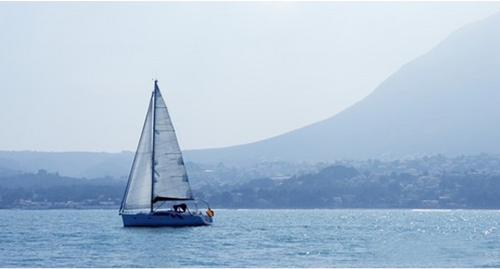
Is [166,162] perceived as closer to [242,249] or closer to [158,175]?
[158,175]

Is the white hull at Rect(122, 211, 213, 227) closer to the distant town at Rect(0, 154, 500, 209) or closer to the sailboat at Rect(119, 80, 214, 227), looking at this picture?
the sailboat at Rect(119, 80, 214, 227)

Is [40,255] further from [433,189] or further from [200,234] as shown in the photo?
[433,189]

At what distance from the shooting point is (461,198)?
6919 inches

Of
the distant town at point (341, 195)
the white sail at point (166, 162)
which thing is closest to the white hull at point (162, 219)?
the white sail at point (166, 162)

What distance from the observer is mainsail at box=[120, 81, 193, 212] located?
219ft

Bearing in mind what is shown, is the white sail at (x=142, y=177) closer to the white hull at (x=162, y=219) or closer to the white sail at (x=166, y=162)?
the white hull at (x=162, y=219)

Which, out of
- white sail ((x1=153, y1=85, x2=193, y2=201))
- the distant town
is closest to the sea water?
white sail ((x1=153, y1=85, x2=193, y2=201))

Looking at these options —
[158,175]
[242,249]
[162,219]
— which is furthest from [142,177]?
[242,249]

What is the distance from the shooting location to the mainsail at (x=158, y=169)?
66625 millimetres

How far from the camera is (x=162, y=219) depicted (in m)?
66.4

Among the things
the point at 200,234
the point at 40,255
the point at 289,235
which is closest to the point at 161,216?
the point at 200,234

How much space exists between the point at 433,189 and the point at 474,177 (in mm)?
8002

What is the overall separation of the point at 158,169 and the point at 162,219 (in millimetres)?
3287

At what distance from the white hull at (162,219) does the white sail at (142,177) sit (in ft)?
2.38
